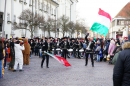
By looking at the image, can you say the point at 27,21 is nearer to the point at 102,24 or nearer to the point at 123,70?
the point at 102,24

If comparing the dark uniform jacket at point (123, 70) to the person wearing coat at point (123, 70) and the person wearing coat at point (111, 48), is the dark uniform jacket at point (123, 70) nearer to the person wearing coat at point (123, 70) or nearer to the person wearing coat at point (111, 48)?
the person wearing coat at point (123, 70)

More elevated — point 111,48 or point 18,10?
point 18,10

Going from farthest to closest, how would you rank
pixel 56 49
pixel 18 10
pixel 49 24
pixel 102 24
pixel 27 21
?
pixel 49 24, pixel 18 10, pixel 27 21, pixel 56 49, pixel 102 24

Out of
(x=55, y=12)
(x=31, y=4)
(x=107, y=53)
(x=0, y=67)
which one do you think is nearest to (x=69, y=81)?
(x=0, y=67)

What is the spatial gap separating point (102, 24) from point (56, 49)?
11.6 meters

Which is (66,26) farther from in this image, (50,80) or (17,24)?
(50,80)

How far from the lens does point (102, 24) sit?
A: 23750 millimetres

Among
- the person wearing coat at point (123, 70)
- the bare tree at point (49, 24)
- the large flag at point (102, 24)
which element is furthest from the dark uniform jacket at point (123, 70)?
the bare tree at point (49, 24)

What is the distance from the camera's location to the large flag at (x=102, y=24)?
23.0 m

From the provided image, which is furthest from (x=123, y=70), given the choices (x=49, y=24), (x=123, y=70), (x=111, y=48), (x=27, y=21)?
(x=49, y=24)

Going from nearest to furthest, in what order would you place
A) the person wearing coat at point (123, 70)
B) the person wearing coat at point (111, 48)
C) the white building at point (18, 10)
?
1. the person wearing coat at point (123, 70)
2. the person wearing coat at point (111, 48)
3. the white building at point (18, 10)

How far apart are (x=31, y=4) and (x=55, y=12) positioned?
21.2m

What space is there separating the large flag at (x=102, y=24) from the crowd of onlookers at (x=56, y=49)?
2.56 ft

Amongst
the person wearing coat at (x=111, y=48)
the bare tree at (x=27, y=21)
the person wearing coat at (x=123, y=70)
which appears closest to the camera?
the person wearing coat at (x=123, y=70)
